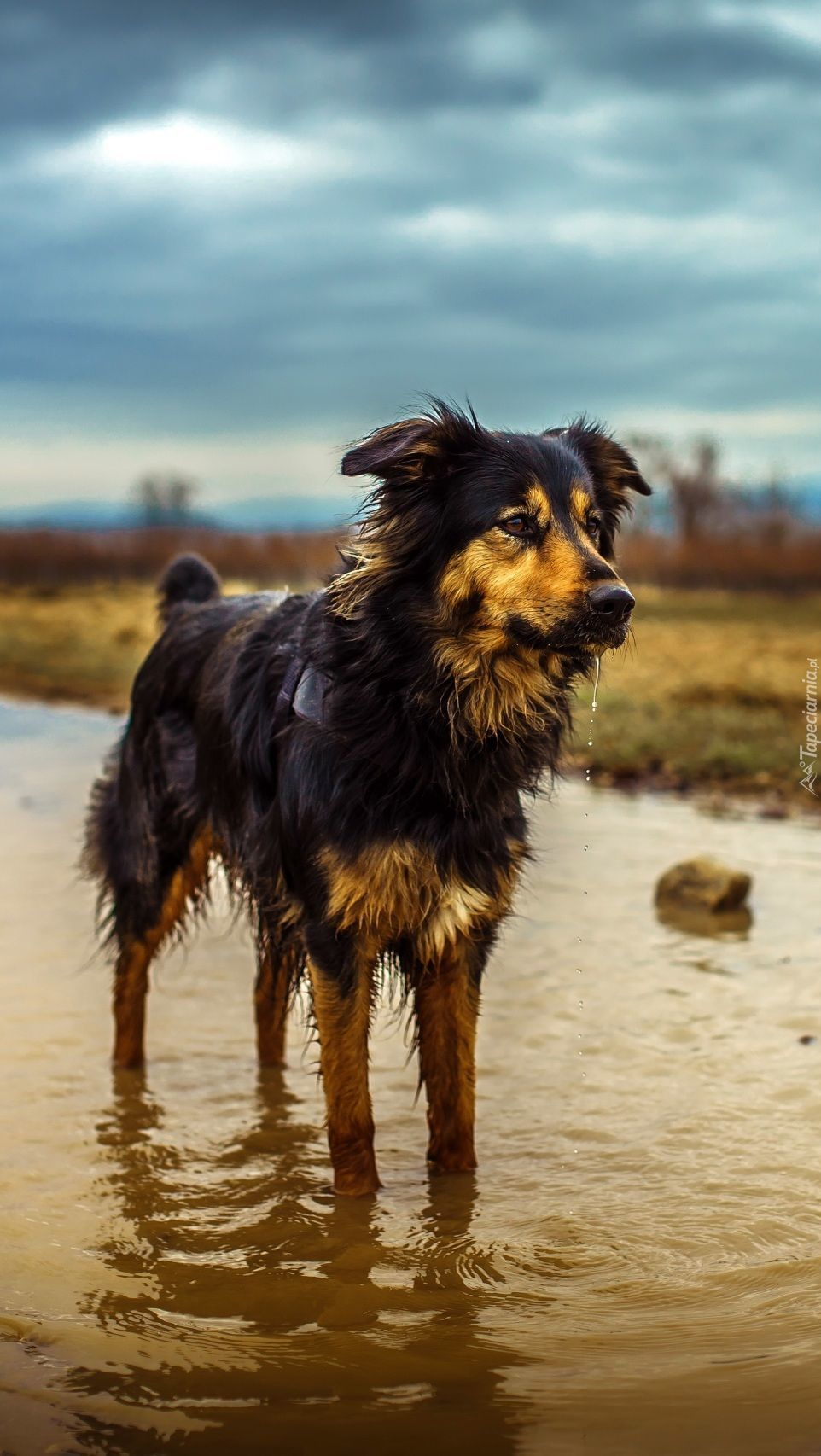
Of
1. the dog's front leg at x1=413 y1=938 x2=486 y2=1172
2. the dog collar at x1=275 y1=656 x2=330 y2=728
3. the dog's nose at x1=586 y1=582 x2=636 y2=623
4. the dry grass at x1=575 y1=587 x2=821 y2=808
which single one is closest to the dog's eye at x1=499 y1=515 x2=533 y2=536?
the dog's nose at x1=586 y1=582 x2=636 y2=623

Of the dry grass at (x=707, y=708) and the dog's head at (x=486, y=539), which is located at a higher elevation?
the dog's head at (x=486, y=539)

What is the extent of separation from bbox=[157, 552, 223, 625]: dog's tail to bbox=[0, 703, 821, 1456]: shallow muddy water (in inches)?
78.0

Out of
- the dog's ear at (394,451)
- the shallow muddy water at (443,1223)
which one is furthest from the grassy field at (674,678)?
the shallow muddy water at (443,1223)

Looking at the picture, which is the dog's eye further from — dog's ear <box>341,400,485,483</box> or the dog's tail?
the dog's tail

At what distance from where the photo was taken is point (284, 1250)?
454 centimetres

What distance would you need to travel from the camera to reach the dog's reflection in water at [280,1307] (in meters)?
3.55

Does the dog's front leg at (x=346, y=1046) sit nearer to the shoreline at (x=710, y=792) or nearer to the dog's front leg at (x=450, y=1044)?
the dog's front leg at (x=450, y=1044)

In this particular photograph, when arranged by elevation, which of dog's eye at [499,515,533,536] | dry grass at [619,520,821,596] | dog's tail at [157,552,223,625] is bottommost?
dog's tail at [157,552,223,625]

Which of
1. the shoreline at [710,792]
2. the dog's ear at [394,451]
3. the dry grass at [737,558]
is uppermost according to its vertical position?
the dry grass at [737,558]

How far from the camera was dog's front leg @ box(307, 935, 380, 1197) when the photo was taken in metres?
4.68

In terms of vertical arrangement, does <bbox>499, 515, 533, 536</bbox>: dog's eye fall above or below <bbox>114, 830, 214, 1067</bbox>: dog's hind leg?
above

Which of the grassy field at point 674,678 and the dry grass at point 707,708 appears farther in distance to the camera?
the grassy field at point 674,678

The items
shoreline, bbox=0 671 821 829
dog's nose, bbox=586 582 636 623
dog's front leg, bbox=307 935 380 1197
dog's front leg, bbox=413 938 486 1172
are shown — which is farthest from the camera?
shoreline, bbox=0 671 821 829

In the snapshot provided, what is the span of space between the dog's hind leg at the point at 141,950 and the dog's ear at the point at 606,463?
2315 mm
